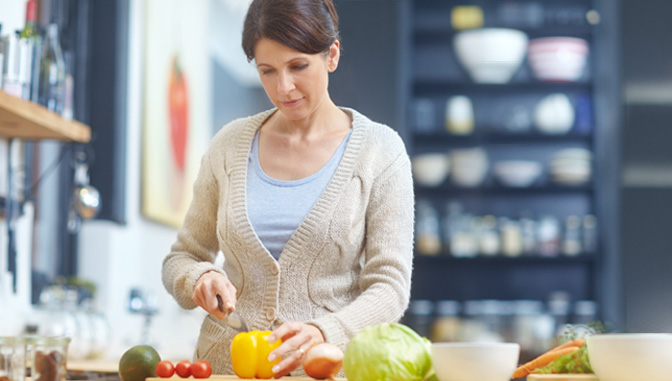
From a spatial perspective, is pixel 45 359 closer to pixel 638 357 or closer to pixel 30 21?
pixel 638 357

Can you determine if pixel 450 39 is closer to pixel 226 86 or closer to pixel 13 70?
pixel 226 86

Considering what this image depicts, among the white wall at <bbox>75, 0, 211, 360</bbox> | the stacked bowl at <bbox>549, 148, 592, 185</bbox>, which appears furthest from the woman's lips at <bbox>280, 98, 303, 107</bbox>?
the stacked bowl at <bbox>549, 148, 592, 185</bbox>

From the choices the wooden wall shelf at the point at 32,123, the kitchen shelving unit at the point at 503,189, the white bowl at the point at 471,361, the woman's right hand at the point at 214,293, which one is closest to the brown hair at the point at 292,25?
the woman's right hand at the point at 214,293

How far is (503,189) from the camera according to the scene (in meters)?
5.06

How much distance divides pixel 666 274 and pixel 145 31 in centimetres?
264

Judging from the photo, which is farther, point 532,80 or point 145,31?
point 532,80

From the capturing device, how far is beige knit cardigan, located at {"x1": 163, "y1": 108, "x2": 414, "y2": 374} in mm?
1525

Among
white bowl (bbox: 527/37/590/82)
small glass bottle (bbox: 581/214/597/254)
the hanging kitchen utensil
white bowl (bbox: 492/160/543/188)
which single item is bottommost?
small glass bottle (bbox: 581/214/597/254)

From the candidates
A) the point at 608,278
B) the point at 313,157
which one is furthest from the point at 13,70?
the point at 608,278

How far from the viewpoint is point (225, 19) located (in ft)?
20.2

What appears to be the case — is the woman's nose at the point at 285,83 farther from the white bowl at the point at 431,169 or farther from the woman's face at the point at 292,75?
the white bowl at the point at 431,169

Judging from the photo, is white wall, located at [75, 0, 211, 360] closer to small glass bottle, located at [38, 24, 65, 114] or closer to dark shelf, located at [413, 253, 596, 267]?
small glass bottle, located at [38, 24, 65, 114]

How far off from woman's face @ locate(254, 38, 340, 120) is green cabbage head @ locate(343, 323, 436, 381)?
1.72ft

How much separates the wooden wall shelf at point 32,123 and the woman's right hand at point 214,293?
3.50 feet
